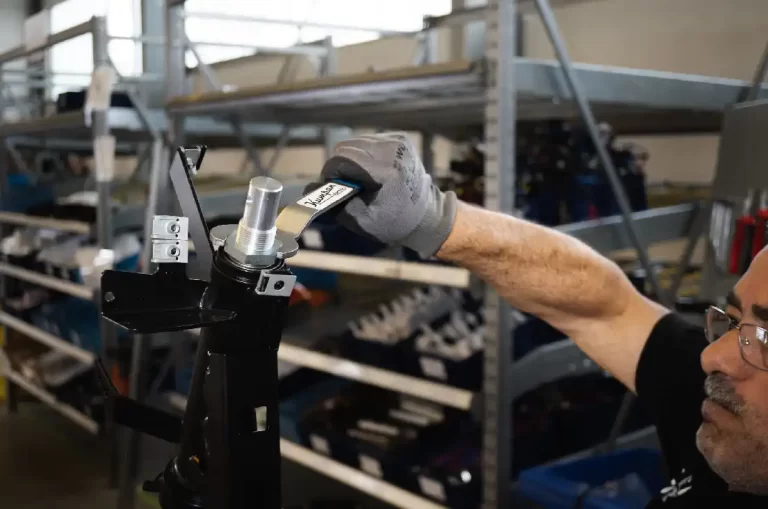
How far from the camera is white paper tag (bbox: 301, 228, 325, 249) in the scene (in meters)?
2.05

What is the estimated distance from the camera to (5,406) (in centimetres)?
412

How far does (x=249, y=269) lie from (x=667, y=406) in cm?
95

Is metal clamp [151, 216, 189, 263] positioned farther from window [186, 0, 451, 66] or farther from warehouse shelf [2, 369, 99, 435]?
window [186, 0, 451, 66]

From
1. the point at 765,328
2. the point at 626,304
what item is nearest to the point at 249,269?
the point at 765,328

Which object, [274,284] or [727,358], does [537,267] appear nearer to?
[727,358]

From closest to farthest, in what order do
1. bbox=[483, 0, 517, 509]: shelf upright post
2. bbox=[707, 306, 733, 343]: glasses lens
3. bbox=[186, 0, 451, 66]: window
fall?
bbox=[707, 306, 733, 343]: glasses lens → bbox=[483, 0, 517, 509]: shelf upright post → bbox=[186, 0, 451, 66]: window

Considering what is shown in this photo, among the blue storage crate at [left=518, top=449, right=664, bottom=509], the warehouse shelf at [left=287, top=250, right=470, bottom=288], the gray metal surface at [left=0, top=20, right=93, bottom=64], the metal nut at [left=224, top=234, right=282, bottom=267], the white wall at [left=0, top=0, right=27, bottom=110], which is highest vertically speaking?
the white wall at [left=0, top=0, right=27, bottom=110]

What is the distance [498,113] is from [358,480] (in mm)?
1041

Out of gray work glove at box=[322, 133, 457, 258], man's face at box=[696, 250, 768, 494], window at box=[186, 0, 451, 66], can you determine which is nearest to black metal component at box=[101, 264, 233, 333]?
gray work glove at box=[322, 133, 457, 258]

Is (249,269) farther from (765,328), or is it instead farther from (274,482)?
(765,328)

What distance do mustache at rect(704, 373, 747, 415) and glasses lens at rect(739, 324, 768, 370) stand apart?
0.16ft

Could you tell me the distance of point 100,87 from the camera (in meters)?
2.52

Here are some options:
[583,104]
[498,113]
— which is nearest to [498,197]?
[498,113]

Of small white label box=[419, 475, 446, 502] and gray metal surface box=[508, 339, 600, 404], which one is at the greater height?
gray metal surface box=[508, 339, 600, 404]
